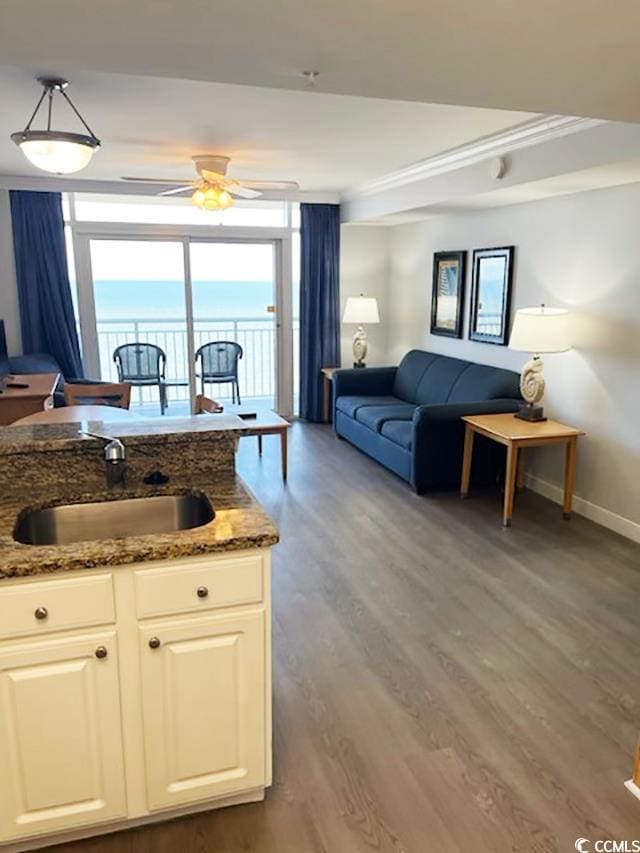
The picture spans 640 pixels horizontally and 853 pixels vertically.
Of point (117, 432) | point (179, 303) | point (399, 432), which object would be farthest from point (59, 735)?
point (179, 303)

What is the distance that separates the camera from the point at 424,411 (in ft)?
14.8

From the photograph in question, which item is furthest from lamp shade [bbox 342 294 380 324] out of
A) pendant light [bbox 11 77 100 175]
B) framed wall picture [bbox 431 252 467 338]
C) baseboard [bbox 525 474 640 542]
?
pendant light [bbox 11 77 100 175]

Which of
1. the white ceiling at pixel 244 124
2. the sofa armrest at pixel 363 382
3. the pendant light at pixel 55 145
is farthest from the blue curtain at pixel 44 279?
the pendant light at pixel 55 145

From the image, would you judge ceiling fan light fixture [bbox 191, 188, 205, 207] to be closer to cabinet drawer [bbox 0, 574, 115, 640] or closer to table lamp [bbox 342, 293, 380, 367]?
table lamp [bbox 342, 293, 380, 367]

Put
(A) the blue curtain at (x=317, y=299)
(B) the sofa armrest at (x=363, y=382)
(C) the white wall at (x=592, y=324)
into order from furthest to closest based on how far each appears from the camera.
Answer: (A) the blue curtain at (x=317, y=299) < (B) the sofa armrest at (x=363, y=382) < (C) the white wall at (x=592, y=324)

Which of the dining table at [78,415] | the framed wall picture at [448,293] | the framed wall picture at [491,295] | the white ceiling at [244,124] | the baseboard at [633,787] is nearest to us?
the baseboard at [633,787]

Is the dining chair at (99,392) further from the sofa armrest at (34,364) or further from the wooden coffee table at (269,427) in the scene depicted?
the sofa armrest at (34,364)

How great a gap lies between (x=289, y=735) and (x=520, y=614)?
4.50 ft

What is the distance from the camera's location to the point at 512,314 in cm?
496

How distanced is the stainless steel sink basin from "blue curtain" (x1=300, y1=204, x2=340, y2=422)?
5.04 metres

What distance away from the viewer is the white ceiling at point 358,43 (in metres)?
1.59

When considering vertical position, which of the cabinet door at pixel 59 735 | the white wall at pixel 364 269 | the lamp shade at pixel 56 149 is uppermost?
the lamp shade at pixel 56 149

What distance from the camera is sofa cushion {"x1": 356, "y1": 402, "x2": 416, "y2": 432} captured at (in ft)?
17.3

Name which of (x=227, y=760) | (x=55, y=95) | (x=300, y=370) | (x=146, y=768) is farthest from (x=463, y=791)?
(x=300, y=370)
